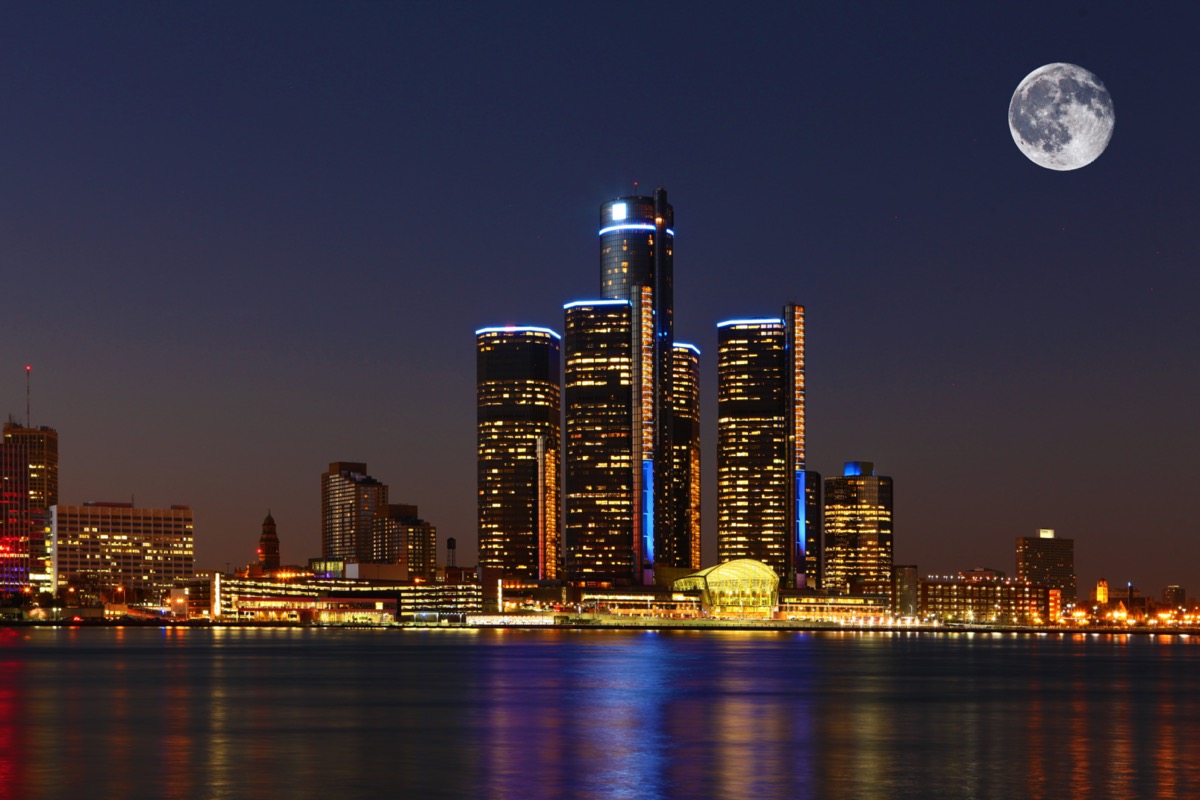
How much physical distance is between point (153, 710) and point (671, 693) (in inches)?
1312

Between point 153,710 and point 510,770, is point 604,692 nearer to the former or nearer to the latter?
point 153,710

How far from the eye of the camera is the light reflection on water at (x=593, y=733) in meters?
55.4

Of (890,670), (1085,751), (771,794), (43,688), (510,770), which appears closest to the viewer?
(771,794)

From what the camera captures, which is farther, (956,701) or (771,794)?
(956,701)

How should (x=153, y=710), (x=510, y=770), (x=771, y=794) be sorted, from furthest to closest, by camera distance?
(x=153, y=710) → (x=510, y=770) → (x=771, y=794)

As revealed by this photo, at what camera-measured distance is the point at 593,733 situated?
7394 cm

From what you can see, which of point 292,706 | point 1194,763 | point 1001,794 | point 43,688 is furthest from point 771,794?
point 43,688

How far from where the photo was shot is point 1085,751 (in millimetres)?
68875

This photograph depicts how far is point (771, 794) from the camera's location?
173 feet

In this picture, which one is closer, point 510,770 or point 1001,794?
point 1001,794

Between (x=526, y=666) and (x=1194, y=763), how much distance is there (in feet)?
308

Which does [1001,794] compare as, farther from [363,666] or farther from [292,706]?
[363,666]

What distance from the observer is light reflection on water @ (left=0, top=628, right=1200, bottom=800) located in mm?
55406

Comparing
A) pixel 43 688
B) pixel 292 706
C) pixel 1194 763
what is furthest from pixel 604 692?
pixel 1194 763
